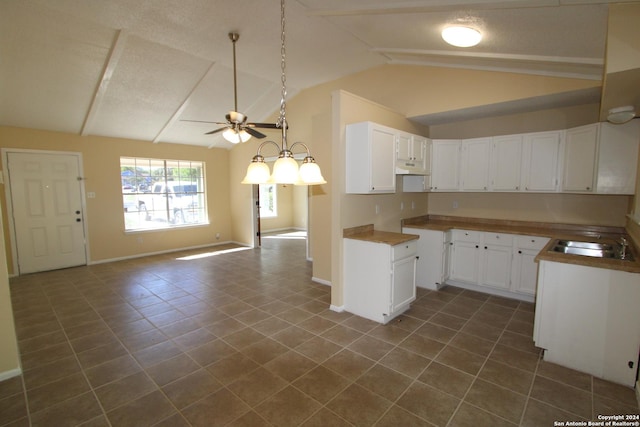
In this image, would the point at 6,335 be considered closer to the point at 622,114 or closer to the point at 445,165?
the point at 445,165

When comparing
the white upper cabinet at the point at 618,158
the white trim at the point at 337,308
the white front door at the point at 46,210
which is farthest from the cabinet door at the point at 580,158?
the white front door at the point at 46,210

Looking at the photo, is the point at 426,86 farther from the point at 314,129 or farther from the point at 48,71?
the point at 48,71

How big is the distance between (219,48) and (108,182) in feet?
13.6

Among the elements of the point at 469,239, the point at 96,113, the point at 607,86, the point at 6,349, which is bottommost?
the point at 6,349

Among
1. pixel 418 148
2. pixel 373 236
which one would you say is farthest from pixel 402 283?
pixel 418 148

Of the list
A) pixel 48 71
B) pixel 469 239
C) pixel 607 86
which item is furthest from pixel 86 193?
pixel 607 86

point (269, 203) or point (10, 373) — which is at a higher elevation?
point (269, 203)

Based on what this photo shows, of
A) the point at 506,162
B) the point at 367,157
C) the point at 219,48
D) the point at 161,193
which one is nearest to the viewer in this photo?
the point at 367,157

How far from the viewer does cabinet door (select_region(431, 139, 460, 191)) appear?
4.65 m

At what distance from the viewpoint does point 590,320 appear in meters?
2.50

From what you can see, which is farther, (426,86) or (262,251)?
(262,251)

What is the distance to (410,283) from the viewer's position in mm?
3676

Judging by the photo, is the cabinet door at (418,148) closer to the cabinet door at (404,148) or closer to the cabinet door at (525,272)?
the cabinet door at (404,148)

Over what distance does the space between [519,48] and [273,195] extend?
8577 millimetres
